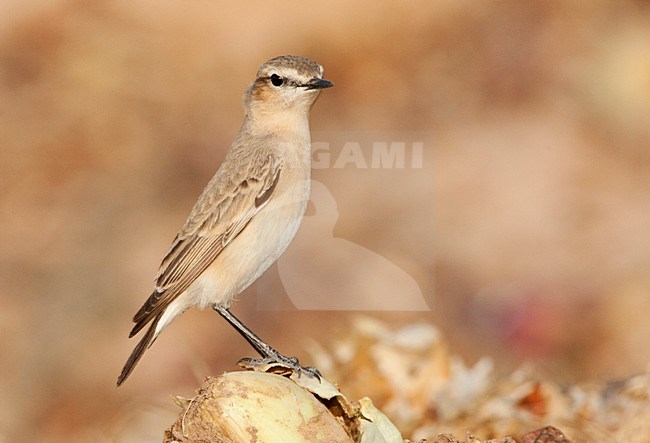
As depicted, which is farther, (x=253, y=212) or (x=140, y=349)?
(x=253, y=212)

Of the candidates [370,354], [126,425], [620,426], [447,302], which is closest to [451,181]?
[447,302]

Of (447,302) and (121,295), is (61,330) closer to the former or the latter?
(121,295)

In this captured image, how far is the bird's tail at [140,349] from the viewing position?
7.89 ft

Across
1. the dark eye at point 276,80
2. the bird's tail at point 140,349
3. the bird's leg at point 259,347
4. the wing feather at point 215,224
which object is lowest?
the bird's tail at point 140,349

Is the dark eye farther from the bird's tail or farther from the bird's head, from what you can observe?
the bird's tail

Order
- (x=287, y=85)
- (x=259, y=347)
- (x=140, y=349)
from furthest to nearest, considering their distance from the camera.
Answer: (x=259, y=347) < (x=287, y=85) < (x=140, y=349)

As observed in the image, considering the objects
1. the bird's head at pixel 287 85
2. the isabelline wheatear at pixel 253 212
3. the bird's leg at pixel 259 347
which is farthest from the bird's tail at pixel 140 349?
the bird's head at pixel 287 85

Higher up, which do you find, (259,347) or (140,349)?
(259,347)

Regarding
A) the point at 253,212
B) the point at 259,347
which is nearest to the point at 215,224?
the point at 253,212

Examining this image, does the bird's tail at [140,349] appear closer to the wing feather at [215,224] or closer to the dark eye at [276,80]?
the wing feather at [215,224]

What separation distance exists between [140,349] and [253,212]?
1.75ft

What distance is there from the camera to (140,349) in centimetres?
248

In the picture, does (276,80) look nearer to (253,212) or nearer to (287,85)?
(287,85)

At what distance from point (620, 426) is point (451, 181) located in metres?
1.49
